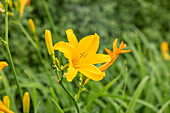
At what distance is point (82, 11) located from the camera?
2.86 meters

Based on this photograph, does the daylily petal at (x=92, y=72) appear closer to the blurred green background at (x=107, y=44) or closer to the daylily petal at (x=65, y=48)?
the daylily petal at (x=65, y=48)

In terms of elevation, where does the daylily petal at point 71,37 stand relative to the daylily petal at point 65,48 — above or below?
above

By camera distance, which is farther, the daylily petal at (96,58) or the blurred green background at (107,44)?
the blurred green background at (107,44)

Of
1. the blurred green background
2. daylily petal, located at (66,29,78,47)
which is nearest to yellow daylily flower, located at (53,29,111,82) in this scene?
daylily petal, located at (66,29,78,47)

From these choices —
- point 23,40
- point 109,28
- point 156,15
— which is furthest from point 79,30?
point 156,15

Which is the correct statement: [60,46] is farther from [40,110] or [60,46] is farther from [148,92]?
[148,92]

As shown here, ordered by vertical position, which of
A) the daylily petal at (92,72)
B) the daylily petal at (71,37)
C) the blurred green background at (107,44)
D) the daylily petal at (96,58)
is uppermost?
the daylily petal at (71,37)

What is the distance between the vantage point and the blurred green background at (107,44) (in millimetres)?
1920

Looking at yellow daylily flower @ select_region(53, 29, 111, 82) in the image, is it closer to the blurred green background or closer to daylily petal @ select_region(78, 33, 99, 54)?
daylily petal @ select_region(78, 33, 99, 54)

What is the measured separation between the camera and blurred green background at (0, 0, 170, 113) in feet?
6.30

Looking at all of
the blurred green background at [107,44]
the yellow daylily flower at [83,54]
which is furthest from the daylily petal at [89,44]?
the blurred green background at [107,44]

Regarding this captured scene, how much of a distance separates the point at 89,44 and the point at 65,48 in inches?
4.5

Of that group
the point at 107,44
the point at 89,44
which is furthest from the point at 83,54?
the point at 107,44

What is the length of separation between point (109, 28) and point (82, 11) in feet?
1.71
